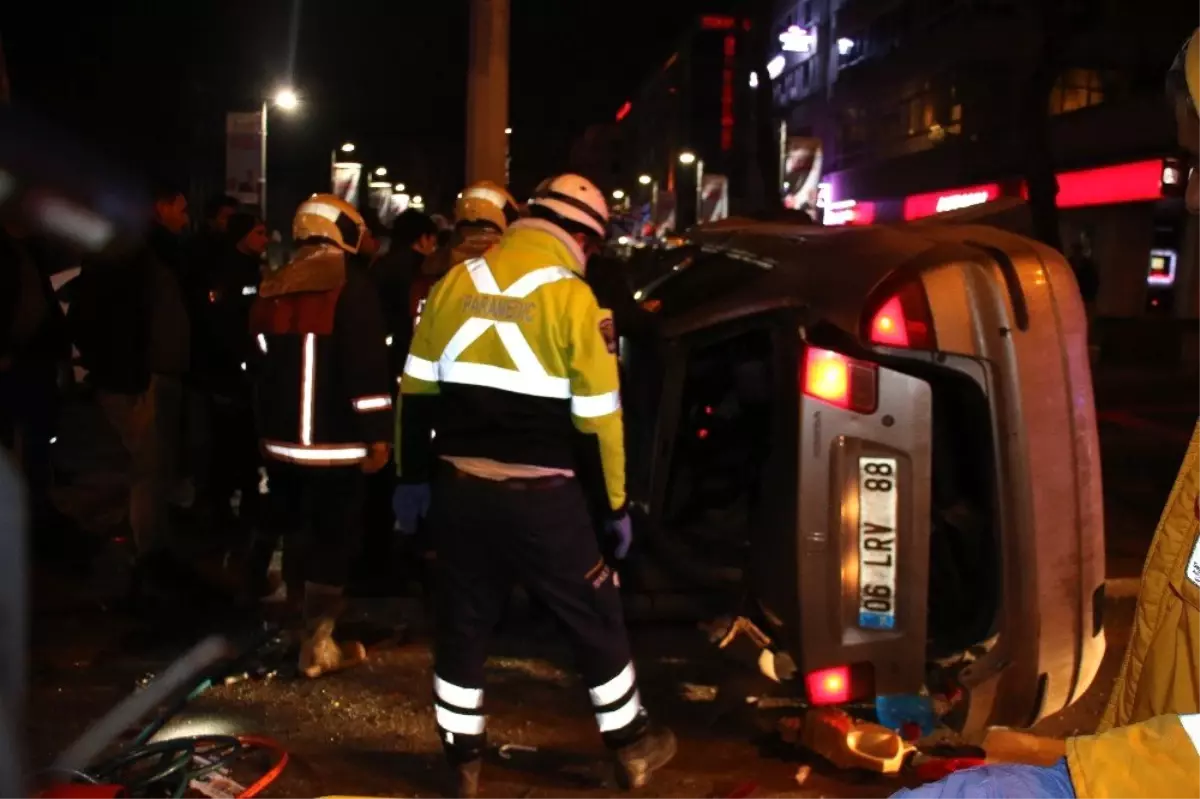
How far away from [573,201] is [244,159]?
9.55 meters

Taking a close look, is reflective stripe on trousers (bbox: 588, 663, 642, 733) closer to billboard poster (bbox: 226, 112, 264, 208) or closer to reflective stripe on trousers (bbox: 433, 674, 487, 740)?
reflective stripe on trousers (bbox: 433, 674, 487, 740)

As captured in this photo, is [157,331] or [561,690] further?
[157,331]

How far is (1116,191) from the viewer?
86.4 feet

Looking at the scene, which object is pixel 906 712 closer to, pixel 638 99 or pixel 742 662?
pixel 742 662

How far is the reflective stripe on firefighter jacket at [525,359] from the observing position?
11.8 feet

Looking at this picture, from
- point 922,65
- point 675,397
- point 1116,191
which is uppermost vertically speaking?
point 922,65

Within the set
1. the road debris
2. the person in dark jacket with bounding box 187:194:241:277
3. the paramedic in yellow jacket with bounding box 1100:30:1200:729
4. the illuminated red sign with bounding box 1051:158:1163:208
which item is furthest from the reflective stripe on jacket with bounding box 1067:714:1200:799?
the illuminated red sign with bounding box 1051:158:1163:208

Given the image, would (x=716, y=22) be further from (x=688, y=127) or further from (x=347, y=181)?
(x=347, y=181)

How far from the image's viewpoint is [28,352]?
5938 mm

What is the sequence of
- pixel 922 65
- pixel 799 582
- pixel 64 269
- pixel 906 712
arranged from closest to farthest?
pixel 799 582, pixel 906 712, pixel 64 269, pixel 922 65

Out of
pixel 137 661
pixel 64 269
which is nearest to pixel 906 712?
pixel 137 661

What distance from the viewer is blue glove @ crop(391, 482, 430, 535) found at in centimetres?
402

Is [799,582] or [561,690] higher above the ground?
[799,582]

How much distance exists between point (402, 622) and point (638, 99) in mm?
120779
